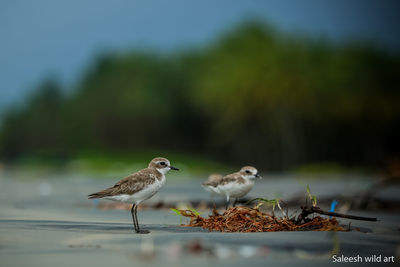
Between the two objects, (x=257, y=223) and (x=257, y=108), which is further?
(x=257, y=108)

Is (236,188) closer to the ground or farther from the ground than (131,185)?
farther from the ground

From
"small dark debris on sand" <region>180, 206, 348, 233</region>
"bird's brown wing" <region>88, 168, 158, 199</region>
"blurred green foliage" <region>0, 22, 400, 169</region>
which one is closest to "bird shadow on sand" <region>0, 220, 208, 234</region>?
"small dark debris on sand" <region>180, 206, 348, 233</region>

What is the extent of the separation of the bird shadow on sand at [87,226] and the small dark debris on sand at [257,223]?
0.33 metres

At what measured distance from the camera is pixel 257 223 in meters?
9.21

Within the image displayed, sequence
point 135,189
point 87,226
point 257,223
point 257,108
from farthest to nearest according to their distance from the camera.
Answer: point 257,108
point 135,189
point 87,226
point 257,223

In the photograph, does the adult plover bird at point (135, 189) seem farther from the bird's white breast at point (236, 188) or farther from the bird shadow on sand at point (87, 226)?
the bird's white breast at point (236, 188)

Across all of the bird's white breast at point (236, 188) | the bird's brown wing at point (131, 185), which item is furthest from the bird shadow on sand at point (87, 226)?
the bird's white breast at point (236, 188)

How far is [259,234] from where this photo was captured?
8703 millimetres

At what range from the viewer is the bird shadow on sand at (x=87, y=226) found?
30.5 ft

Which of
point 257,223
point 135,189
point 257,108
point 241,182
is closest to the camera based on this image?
point 257,223

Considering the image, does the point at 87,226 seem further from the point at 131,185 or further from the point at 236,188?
the point at 236,188

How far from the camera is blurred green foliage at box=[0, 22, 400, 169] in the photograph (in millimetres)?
56375

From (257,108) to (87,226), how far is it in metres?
46.1

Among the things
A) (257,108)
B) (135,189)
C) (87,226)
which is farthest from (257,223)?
(257,108)
